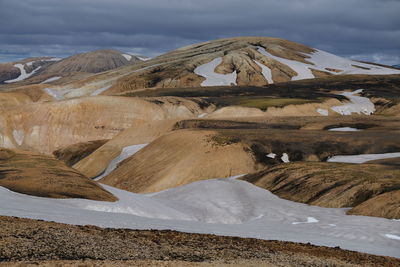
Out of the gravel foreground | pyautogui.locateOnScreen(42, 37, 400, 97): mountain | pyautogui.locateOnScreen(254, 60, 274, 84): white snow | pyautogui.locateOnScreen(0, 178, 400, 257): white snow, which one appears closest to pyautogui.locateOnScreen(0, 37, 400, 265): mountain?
pyautogui.locateOnScreen(0, 178, 400, 257): white snow

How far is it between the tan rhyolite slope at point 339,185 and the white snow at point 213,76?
115851 millimetres

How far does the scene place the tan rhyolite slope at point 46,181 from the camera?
27359mm

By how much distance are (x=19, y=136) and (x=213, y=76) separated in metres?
82.8

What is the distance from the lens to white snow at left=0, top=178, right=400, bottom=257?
2120cm

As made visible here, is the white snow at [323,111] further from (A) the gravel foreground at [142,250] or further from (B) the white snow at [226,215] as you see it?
(A) the gravel foreground at [142,250]

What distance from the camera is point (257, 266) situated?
14203 mm

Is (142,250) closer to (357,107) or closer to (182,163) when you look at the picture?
(182,163)

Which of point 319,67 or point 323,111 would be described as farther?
point 319,67

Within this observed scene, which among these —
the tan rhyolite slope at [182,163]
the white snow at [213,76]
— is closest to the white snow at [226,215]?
the tan rhyolite slope at [182,163]

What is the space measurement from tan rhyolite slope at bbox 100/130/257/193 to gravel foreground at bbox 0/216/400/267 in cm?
2990

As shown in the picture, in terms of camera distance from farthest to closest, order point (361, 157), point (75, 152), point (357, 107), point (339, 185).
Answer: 1. point (357, 107)
2. point (75, 152)
3. point (361, 157)
4. point (339, 185)

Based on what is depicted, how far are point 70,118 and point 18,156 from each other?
58795 millimetres

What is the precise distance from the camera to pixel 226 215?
32.8 m

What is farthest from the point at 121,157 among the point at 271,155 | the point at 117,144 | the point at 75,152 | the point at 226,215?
the point at 226,215
